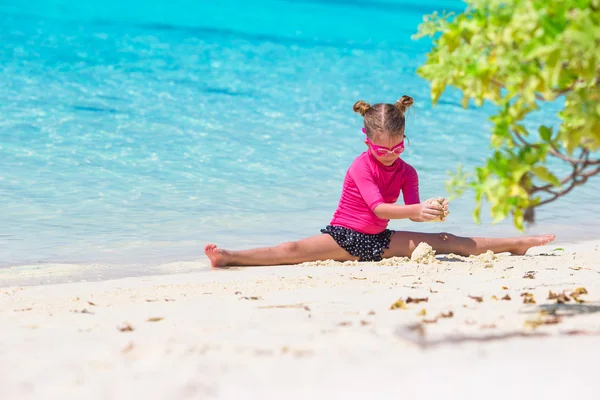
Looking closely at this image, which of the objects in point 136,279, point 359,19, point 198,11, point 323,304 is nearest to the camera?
point 323,304

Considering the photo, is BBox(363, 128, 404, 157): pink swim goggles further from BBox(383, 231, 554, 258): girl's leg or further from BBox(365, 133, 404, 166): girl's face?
BBox(383, 231, 554, 258): girl's leg

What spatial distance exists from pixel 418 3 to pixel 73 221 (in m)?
24.5

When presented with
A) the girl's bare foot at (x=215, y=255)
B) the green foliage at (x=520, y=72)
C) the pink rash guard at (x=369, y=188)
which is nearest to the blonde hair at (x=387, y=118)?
the pink rash guard at (x=369, y=188)

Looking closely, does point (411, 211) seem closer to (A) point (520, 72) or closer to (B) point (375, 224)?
(B) point (375, 224)

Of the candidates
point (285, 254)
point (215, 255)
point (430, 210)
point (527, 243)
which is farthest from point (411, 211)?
point (215, 255)

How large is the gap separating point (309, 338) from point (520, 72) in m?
1.15

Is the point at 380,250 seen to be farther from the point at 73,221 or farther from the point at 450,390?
the point at 450,390

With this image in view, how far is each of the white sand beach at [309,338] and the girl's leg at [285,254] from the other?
69 centimetres

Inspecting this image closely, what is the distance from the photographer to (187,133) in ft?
33.5

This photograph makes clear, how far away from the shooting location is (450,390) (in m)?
2.31

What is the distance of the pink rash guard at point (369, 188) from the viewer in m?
5.60

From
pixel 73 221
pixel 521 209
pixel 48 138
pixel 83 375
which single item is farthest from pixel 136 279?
pixel 48 138

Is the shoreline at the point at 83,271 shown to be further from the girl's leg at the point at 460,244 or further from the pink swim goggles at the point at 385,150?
the pink swim goggles at the point at 385,150

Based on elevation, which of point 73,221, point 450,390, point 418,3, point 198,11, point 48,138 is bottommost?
point 450,390
